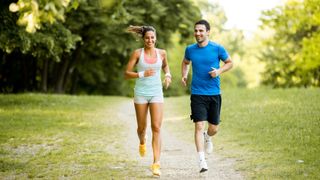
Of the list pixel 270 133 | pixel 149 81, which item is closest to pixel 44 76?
pixel 270 133

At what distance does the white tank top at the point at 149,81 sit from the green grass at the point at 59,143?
1.39 m

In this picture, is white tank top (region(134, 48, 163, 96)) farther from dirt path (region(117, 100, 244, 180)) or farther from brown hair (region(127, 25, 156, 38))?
dirt path (region(117, 100, 244, 180))

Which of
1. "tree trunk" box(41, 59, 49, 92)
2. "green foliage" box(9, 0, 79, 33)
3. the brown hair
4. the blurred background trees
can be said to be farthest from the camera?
"tree trunk" box(41, 59, 49, 92)

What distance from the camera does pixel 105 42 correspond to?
32.4 metres

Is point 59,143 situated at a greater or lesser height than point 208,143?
lesser

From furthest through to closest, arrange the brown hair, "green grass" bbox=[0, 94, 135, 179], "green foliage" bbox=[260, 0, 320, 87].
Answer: "green foliage" bbox=[260, 0, 320, 87] < "green grass" bbox=[0, 94, 135, 179] < the brown hair

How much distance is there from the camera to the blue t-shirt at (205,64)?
923cm

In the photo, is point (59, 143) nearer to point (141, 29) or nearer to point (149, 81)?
point (149, 81)

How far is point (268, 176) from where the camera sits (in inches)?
340

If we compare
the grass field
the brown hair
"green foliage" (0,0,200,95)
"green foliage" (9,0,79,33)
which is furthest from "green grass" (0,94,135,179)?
"green foliage" (9,0,79,33)

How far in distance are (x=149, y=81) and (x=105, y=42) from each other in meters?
23.7

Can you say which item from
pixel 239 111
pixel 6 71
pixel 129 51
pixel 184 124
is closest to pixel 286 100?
pixel 239 111

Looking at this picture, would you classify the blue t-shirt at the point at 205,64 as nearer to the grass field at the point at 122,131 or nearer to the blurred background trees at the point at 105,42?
the blurred background trees at the point at 105,42

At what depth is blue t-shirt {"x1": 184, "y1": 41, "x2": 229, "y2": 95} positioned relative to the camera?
9.23 meters
